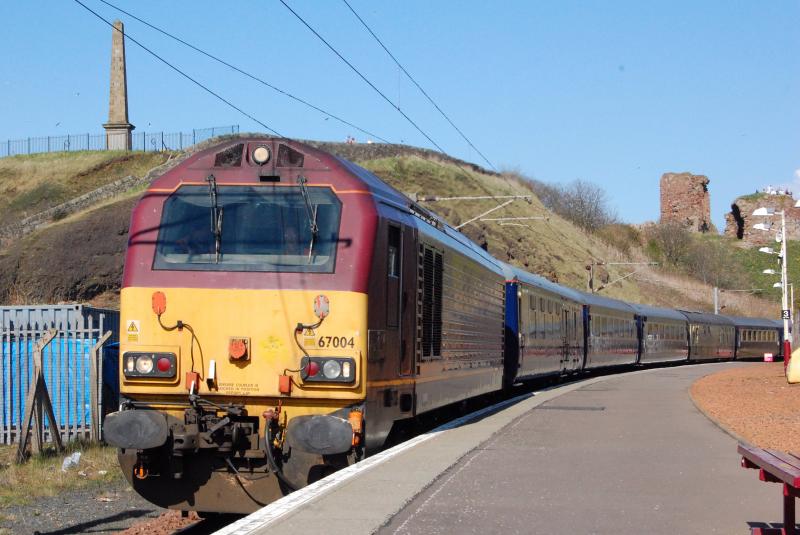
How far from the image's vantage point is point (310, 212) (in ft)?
33.0

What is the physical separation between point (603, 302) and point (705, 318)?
21.7 metres

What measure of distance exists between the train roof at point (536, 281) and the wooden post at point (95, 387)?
10.2m

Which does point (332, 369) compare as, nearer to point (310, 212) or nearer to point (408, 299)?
point (310, 212)

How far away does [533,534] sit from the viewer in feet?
24.5

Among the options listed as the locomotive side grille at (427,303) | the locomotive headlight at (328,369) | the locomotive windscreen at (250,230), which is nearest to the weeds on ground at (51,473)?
the locomotive windscreen at (250,230)

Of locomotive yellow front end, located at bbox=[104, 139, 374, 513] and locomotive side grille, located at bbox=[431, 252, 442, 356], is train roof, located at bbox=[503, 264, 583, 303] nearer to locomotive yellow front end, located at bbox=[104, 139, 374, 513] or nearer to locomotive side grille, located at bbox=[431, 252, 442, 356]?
locomotive side grille, located at bbox=[431, 252, 442, 356]

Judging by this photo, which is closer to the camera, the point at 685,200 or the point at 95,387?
the point at 95,387

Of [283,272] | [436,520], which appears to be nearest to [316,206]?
[283,272]

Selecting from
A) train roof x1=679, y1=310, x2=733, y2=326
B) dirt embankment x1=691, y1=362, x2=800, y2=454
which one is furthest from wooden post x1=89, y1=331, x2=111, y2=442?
train roof x1=679, y1=310, x2=733, y2=326

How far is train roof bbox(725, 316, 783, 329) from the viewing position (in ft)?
220

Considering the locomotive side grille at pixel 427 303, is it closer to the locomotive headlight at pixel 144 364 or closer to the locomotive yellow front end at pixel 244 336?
the locomotive yellow front end at pixel 244 336

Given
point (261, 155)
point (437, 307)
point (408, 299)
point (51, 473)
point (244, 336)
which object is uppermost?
point (261, 155)

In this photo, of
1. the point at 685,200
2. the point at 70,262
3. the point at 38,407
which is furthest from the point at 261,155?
the point at 685,200

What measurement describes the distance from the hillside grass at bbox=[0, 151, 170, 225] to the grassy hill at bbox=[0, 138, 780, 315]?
0.34 ft
